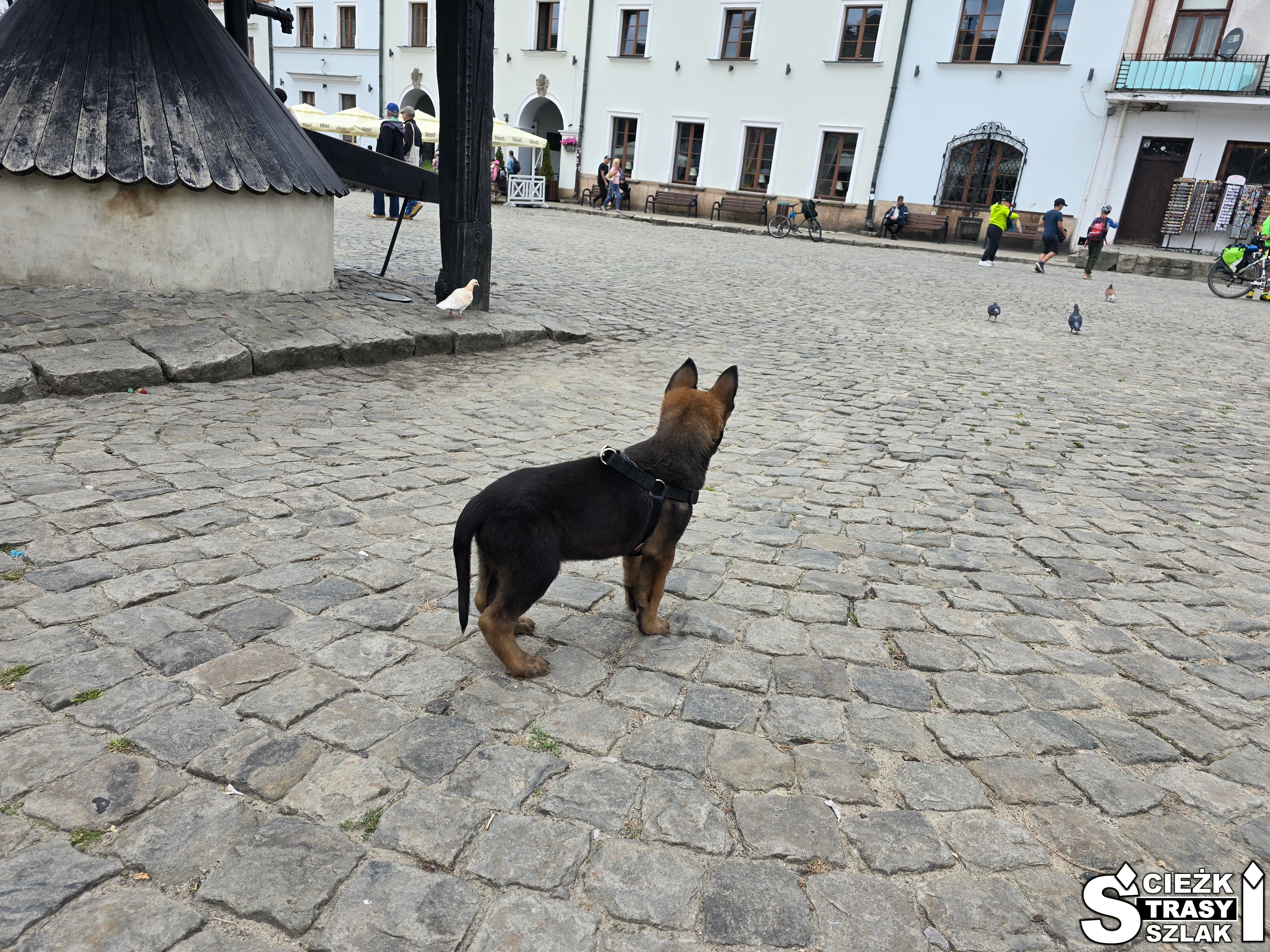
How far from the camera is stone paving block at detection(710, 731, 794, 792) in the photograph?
2447 mm

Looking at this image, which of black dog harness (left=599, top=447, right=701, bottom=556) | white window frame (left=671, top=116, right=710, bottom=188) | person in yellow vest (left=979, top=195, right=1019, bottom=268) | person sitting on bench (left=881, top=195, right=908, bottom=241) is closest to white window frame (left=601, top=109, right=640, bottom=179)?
white window frame (left=671, top=116, right=710, bottom=188)

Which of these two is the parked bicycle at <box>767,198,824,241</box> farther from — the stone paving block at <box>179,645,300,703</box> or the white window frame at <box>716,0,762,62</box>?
the stone paving block at <box>179,645,300,703</box>

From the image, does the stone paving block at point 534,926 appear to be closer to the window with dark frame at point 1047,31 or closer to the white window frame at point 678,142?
the window with dark frame at point 1047,31

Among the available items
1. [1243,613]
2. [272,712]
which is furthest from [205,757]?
[1243,613]

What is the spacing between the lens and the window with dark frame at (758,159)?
3034cm

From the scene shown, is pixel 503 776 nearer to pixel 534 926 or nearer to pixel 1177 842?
pixel 534 926

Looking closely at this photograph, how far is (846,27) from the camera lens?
2800 cm

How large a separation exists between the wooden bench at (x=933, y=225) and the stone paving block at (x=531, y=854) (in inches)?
1143

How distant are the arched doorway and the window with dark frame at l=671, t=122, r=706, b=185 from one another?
5.39 m

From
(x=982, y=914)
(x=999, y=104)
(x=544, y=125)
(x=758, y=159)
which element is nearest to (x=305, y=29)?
(x=544, y=125)

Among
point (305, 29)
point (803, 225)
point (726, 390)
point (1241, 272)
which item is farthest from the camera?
point (305, 29)

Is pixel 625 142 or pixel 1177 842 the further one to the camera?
pixel 625 142

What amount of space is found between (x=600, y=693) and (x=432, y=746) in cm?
63

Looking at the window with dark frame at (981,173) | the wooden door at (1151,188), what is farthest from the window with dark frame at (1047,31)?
the wooden door at (1151,188)
